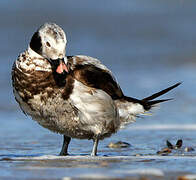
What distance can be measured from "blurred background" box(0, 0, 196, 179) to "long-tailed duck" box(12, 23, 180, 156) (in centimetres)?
46

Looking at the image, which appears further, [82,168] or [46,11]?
[46,11]

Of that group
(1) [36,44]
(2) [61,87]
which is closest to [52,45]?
(1) [36,44]

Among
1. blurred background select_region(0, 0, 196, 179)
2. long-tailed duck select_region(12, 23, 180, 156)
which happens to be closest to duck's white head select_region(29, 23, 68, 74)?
long-tailed duck select_region(12, 23, 180, 156)

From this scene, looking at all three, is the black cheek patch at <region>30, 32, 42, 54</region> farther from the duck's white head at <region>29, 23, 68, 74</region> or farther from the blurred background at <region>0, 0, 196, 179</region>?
the blurred background at <region>0, 0, 196, 179</region>

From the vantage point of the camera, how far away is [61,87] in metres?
6.05

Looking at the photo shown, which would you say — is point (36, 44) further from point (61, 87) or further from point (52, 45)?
point (61, 87)

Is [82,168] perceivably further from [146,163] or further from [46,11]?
[46,11]

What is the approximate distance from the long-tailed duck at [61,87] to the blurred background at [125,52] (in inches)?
18.1

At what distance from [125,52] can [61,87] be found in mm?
10075

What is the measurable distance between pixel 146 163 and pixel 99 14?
48.2 ft

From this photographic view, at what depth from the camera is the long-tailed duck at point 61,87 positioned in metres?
6.01

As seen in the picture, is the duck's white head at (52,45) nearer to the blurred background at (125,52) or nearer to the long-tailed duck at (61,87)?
the long-tailed duck at (61,87)

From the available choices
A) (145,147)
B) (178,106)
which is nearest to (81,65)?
(145,147)

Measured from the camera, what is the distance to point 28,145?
7223mm
